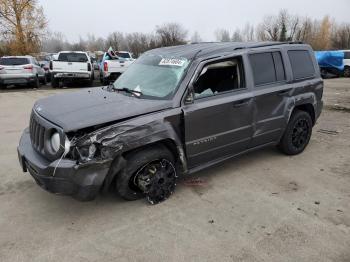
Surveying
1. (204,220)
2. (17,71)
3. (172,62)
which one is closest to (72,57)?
(17,71)

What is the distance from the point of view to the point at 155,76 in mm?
4504

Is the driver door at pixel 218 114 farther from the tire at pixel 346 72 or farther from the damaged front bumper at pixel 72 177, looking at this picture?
the tire at pixel 346 72

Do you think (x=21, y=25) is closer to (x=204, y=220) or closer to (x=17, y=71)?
(x=17, y=71)

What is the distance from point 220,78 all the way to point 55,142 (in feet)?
→ 7.25

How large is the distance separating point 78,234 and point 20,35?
2982 cm

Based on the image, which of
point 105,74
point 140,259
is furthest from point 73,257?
point 105,74

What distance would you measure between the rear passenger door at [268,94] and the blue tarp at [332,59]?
19.8 meters

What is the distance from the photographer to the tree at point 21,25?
28391mm

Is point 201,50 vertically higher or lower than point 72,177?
higher

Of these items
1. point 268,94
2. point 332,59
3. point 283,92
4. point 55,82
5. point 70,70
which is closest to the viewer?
point 268,94

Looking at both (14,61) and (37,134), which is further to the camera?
(14,61)

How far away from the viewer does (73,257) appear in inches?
122

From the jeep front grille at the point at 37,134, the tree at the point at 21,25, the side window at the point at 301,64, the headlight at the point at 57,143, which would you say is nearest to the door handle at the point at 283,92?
the side window at the point at 301,64

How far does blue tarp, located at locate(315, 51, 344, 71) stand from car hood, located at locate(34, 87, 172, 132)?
71.2 feet
